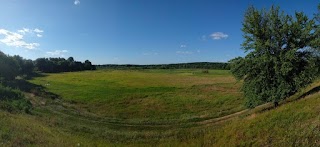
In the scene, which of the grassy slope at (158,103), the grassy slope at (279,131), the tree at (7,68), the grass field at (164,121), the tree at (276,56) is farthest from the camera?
the tree at (7,68)

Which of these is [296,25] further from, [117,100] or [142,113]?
[117,100]

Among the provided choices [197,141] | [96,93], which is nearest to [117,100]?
[96,93]

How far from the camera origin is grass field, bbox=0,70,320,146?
1531cm

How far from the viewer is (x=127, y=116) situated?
46719mm

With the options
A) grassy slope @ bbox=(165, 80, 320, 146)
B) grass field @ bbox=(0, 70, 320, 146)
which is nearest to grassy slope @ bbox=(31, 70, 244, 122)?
grass field @ bbox=(0, 70, 320, 146)

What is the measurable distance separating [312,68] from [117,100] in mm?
40288

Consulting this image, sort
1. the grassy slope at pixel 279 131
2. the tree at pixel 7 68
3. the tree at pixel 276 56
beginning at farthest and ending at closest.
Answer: the tree at pixel 7 68
the tree at pixel 276 56
the grassy slope at pixel 279 131

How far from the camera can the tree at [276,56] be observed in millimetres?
28430

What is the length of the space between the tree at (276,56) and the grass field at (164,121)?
1.60 metres

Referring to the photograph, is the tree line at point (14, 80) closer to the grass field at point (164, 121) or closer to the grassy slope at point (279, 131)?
the grass field at point (164, 121)

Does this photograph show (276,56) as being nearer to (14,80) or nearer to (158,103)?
(158,103)

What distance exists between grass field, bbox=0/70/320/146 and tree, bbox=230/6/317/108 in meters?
1.60

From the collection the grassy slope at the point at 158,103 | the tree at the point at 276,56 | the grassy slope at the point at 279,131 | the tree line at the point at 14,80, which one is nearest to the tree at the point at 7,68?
the tree line at the point at 14,80

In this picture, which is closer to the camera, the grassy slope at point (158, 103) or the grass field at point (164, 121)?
the grass field at point (164, 121)
